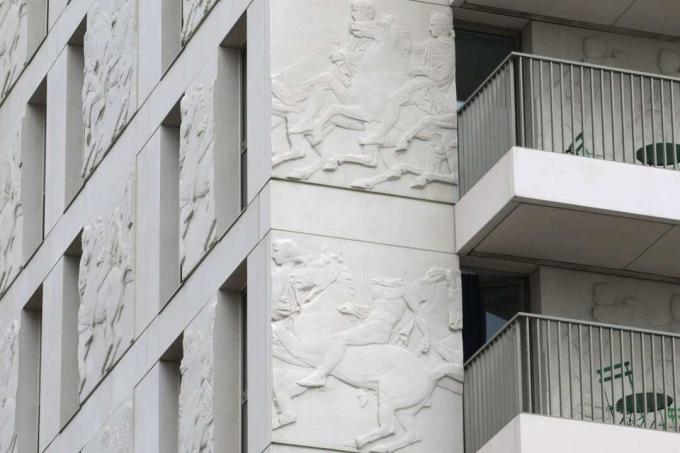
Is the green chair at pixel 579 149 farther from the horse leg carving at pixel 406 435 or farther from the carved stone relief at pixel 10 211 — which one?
the carved stone relief at pixel 10 211

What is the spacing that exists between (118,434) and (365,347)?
564 centimetres

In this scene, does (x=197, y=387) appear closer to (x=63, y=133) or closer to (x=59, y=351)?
(x=59, y=351)

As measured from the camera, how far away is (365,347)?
26.2 metres

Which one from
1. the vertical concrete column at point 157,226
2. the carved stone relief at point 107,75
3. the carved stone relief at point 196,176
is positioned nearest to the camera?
the carved stone relief at point 196,176

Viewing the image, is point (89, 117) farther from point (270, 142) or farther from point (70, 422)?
point (270, 142)

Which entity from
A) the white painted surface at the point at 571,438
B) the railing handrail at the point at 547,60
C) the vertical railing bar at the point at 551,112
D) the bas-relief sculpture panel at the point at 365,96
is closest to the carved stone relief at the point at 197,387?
the bas-relief sculpture panel at the point at 365,96

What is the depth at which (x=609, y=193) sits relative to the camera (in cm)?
2625

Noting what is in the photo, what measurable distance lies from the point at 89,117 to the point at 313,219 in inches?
332

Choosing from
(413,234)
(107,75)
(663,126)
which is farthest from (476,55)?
(107,75)

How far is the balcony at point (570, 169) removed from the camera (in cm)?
2614

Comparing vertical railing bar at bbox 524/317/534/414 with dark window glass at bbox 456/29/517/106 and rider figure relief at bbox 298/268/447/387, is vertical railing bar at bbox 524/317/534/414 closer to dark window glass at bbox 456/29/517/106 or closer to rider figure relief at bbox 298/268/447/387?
rider figure relief at bbox 298/268/447/387

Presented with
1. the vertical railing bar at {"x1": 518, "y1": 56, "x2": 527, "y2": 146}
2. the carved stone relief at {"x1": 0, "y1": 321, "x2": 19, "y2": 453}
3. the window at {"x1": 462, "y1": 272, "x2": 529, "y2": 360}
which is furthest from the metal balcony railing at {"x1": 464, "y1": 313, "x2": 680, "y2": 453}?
the carved stone relief at {"x1": 0, "y1": 321, "x2": 19, "y2": 453}

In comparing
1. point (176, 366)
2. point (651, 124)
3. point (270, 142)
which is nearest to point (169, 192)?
point (176, 366)

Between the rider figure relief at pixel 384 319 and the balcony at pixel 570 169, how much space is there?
70 cm
